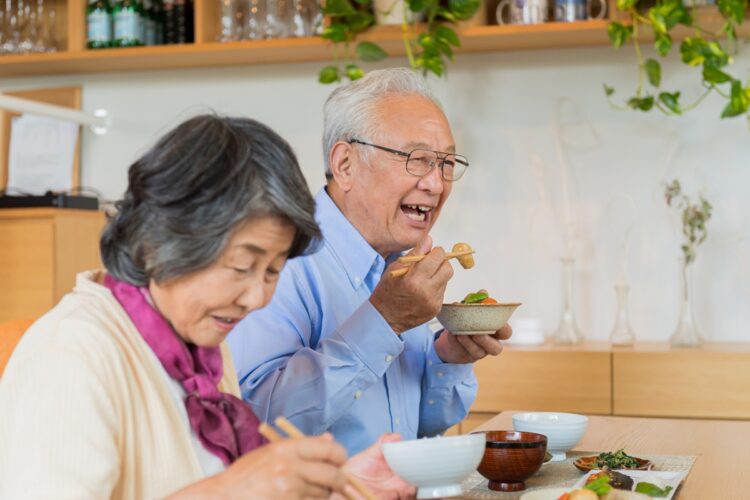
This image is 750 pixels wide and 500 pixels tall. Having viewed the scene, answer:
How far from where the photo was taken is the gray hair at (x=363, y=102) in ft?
6.76

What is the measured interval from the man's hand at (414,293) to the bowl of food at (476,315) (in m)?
0.07

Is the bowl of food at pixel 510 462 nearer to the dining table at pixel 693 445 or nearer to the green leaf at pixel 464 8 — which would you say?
the dining table at pixel 693 445

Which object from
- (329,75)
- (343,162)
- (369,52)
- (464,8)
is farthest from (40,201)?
(343,162)

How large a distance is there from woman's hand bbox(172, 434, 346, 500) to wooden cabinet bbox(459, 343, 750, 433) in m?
2.05

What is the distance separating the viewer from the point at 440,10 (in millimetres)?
3211

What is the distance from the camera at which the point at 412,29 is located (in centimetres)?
324

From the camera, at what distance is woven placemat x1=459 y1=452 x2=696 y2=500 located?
1545 mm

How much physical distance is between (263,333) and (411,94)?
0.58m

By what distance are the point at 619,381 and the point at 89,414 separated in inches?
85.3

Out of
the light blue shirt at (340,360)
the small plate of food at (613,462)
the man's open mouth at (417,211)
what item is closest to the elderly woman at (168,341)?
the light blue shirt at (340,360)

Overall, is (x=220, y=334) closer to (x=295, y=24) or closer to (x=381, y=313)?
(x=381, y=313)

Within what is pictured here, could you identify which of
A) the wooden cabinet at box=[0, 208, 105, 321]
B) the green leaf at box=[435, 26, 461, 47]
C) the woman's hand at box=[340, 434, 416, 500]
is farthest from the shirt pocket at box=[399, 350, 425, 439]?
the wooden cabinet at box=[0, 208, 105, 321]

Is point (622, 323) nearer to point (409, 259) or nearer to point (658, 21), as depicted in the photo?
point (658, 21)

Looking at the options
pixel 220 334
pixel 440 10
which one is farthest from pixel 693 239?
pixel 220 334
